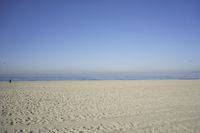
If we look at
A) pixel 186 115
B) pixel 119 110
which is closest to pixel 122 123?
pixel 119 110

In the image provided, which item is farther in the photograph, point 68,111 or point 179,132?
point 68,111

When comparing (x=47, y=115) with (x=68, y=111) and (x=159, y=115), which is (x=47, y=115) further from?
(x=159, y=115)

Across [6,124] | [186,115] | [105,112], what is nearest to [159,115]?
[186,115]

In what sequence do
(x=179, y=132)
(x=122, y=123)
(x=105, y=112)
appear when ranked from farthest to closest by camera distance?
1. (x=105, y=112)
2. (x=122, y=123)
3. (x=179, y=132)

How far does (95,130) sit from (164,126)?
3064 millimetres

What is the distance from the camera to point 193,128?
681cm

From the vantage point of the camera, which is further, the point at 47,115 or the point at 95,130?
the point at 47,115

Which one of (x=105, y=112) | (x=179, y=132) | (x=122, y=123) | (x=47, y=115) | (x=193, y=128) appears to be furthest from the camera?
(x=105, y=112)

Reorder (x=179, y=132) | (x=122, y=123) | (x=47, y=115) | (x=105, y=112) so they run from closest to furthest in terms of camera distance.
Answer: (x=179, y=132), (x=122, y=123), (x=47, y=115), (x=105, y=112)

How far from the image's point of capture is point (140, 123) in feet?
24.0

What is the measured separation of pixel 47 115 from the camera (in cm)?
837

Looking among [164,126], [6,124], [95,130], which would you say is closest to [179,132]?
[164,126]

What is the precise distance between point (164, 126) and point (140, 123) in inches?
40.5

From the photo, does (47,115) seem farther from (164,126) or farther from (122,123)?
(164,126)
